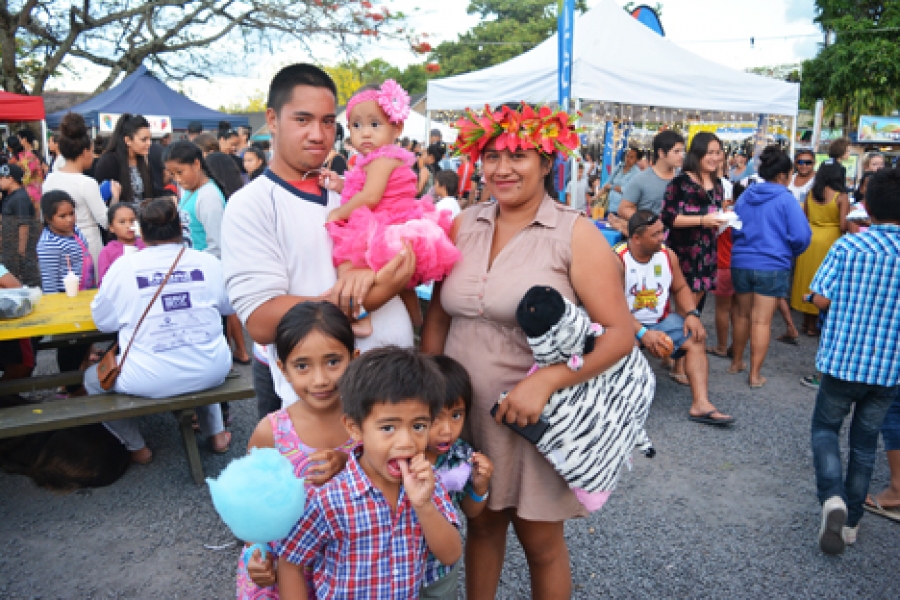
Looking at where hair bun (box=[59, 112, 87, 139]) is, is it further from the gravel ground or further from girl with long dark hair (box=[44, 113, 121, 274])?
the gravel ground

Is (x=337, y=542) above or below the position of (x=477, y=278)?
below

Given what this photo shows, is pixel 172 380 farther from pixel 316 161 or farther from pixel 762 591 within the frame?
pixel 762 591

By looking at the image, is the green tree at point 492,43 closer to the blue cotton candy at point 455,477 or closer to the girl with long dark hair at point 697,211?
the girl with long dark hair at point 697,211

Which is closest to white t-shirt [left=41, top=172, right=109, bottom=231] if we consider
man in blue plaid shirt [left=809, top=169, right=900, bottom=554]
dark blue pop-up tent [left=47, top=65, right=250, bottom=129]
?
man in blue plaid shirt [left=809, top=169, right=900, bottom=554]

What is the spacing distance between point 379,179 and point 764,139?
428 inches

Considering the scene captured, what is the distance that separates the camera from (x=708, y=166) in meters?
5.52

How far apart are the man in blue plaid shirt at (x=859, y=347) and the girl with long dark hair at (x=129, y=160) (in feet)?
20.0

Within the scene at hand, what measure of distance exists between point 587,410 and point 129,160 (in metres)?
6.18

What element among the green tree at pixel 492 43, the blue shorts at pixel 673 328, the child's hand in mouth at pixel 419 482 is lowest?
the blue shorts at pixel 673 328

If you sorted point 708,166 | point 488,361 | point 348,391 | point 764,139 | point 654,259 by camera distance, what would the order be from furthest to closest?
point 764,139 → point 708,166 → point 654,259 → point 488,361 → point 348,391

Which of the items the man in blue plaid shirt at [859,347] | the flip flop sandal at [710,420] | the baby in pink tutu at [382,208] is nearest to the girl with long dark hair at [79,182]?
the baby in pink tutu at [382,208]

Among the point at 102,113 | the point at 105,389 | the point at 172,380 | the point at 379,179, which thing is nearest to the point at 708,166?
the point at 379,179

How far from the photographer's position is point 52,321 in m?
4.05

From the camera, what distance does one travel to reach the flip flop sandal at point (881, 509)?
3520 mm
